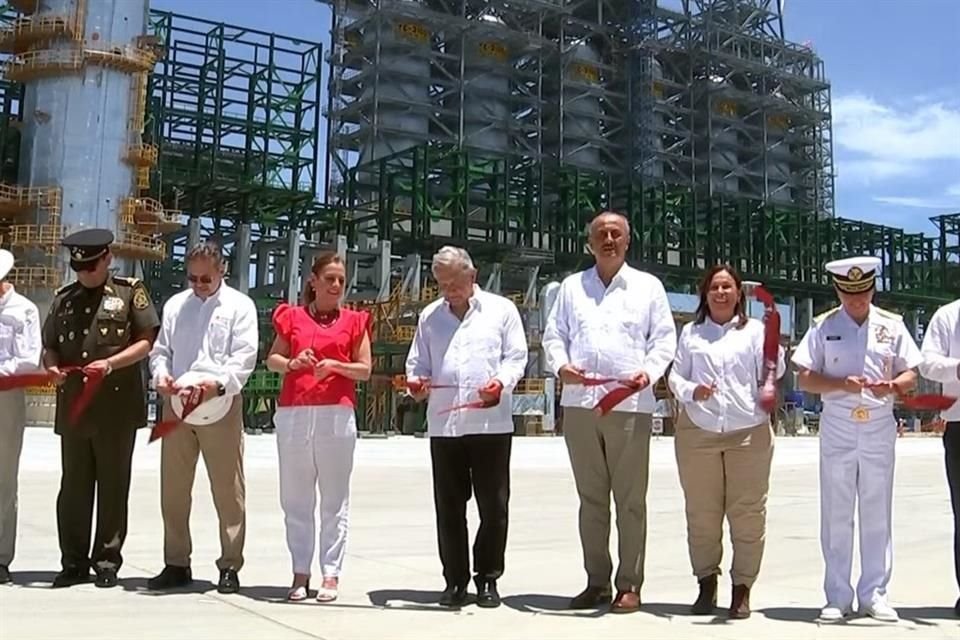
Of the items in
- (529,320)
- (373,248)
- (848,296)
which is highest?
(373,248)

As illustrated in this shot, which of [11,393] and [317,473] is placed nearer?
[317,473]

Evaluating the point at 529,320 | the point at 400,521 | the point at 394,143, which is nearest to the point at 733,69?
the point at 394,143

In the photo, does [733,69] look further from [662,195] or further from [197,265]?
[197,265]

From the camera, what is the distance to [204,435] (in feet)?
19.2

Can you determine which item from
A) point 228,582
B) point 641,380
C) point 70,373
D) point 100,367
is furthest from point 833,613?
point 70,373

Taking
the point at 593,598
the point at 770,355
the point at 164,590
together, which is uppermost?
the point at 770,355

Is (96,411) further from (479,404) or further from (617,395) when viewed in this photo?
(617,395)

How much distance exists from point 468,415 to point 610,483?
862 mm

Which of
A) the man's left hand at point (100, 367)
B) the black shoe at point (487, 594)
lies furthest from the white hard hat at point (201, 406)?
the black shoe at point (487, 594)

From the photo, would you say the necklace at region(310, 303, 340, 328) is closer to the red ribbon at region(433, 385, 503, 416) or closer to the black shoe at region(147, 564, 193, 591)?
the red ribbon at region(433, 385, 503, 416)

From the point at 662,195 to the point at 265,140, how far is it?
2442cm

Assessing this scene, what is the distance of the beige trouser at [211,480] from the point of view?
5848mm

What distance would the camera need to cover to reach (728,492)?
538 centimetres

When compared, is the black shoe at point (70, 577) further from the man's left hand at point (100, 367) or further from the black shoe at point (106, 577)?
the man's left hand at point (100, 367)
